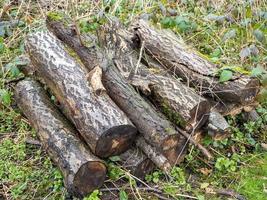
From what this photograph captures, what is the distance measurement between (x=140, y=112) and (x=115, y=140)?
303 mm

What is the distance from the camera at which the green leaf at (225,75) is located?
3.18m

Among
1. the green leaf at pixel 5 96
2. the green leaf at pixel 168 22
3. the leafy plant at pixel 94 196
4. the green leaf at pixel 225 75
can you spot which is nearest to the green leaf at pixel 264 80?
the green leaf at pixel 225 75

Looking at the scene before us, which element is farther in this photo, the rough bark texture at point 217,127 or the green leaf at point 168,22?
the green leaf at point 168,22

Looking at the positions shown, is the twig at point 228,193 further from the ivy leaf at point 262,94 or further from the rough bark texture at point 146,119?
the ivy leaf at point 262,94

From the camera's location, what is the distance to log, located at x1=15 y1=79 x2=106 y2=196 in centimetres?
274

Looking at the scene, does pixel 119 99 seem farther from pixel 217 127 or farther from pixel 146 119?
pixel 217 127

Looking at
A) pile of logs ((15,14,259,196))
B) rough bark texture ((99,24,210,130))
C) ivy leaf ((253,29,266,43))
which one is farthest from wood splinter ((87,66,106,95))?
ivy leaf ((253,29,266,43))

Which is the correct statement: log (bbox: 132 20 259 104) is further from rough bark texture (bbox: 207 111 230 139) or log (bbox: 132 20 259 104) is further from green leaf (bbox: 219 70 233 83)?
rough bark texture (bbox: 207 111 230 139)

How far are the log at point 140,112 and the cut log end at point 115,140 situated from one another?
0.11 meters

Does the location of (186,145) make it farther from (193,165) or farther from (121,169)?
(121,169)

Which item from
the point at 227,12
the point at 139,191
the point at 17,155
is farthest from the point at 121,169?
the point at 227,12

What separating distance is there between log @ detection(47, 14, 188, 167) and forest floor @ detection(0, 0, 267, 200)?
0.21m

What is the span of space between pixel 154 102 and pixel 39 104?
98cm

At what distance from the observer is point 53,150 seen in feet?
9.73
